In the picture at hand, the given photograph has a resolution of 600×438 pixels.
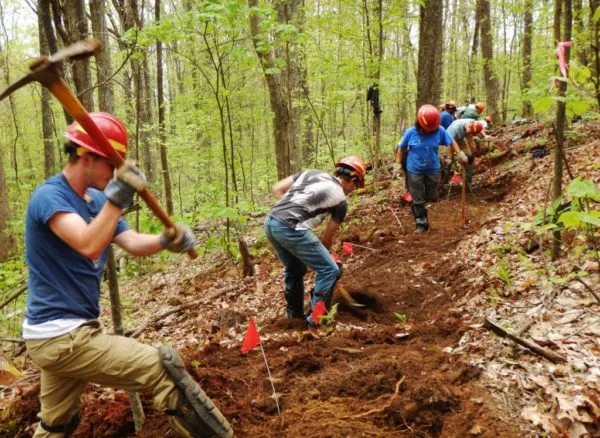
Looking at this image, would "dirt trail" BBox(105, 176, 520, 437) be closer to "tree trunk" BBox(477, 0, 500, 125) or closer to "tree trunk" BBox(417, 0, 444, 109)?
"tree trunk" BBox(417, 0, 444, 109)

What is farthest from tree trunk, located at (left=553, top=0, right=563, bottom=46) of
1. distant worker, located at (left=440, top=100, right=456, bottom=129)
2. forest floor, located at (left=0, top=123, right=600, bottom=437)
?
distant worker, located at (left=440, top=100, right=456, bottom=129)

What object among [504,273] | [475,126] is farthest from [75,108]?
[475,126]

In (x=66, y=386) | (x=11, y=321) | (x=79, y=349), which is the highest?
(x=79, y=349)

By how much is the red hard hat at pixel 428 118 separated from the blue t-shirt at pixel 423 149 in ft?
0.51

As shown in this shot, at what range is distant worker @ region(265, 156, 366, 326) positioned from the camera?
4.67 m

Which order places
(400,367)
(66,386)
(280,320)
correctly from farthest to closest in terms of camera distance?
(280,320), (400,367), (66,386)

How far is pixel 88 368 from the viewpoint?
8.04 ft

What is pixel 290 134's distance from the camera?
9.97 meters

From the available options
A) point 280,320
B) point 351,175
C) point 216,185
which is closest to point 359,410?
point 280,320

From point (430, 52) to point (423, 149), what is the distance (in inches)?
150

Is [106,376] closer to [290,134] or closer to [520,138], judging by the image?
[290,134]

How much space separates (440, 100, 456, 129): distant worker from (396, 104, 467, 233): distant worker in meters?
3.24

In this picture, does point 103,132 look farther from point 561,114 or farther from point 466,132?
point 466,132

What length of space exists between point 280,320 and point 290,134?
5.71 metres
